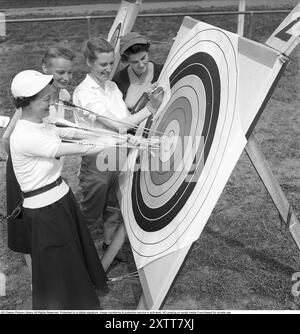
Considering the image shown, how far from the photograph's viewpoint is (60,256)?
2021 millimetres

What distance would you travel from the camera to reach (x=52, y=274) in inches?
80.3

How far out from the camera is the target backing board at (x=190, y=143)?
1.51m

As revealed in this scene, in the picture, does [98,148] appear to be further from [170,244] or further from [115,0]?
[115,0]

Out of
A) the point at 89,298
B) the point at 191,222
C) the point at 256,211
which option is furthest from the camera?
the point at 256,211

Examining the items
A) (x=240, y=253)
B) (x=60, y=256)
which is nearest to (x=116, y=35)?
(x=240, y=253)

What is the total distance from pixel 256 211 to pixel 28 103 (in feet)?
6.61

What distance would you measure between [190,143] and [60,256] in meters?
0.78

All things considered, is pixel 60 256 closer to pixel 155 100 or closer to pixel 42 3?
pixel 155 100

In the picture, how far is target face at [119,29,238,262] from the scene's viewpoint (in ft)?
5.34

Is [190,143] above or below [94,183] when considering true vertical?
above

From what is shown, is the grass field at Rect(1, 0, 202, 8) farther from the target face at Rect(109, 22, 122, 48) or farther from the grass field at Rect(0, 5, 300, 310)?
the grass field at Rect(0, 5, 300, 310)

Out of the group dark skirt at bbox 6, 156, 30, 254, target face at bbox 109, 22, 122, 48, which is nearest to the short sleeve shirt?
dark skirt at bbox 6, 156, 30, 254

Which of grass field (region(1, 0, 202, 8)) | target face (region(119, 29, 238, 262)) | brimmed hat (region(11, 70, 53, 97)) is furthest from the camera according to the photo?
grass field (region(1, 0, 202, 8))
